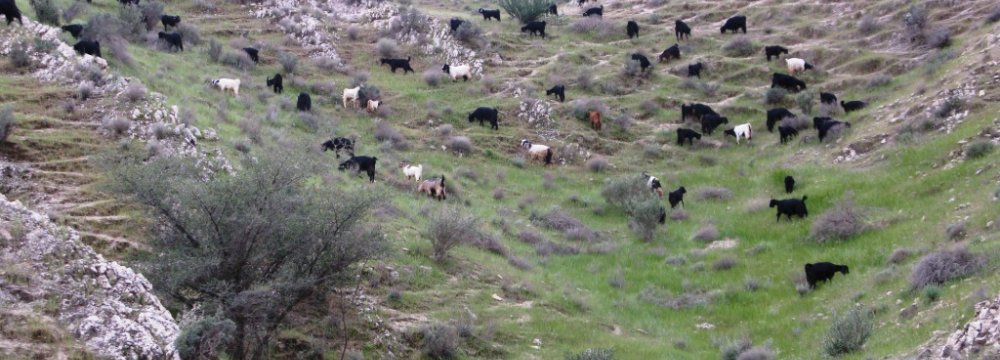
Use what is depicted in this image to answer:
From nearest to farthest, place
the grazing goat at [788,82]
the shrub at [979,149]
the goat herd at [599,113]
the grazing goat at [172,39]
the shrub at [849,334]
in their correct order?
1. the shrub at [849,334]
2. the shrub at [979,149]
3. the goat herd at [599,113]
4. the grazing goat at [172,39]
5. the grazing goat at [788,82]

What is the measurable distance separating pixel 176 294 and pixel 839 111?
25.9m

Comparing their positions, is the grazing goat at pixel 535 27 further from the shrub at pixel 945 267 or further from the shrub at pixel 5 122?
A: the shrub at pixel 5 122

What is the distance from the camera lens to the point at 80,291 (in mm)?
10445

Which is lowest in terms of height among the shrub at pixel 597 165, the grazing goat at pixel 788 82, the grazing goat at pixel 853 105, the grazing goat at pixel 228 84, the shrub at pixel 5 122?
the shrub at pixel 597 165

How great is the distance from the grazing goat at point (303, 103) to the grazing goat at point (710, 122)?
1519 centimetres

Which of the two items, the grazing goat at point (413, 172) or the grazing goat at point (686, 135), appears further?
the grazing goat at point (686, 135)

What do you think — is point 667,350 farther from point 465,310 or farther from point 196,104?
point 196,104

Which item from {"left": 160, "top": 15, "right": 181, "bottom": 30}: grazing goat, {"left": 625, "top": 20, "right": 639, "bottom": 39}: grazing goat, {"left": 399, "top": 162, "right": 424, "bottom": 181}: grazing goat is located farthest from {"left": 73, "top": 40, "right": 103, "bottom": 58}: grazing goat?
{"left": 625, "top": 20, "right": 639, "bottom": 39}: grazing goat

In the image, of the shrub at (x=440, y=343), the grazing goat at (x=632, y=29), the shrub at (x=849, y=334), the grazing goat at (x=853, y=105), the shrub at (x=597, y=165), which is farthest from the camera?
the grazing goat at (x=632, y=29)

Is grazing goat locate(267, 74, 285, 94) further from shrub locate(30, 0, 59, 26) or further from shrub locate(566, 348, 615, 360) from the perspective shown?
shrub locate(566, 348, 615, 360)

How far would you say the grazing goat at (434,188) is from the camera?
88.2 ft

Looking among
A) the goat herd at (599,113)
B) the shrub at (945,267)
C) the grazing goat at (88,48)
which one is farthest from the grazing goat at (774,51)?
the grazing goat at (88,48)

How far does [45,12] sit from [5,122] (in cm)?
1448

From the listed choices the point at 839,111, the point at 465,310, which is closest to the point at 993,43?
the point at 839,111
